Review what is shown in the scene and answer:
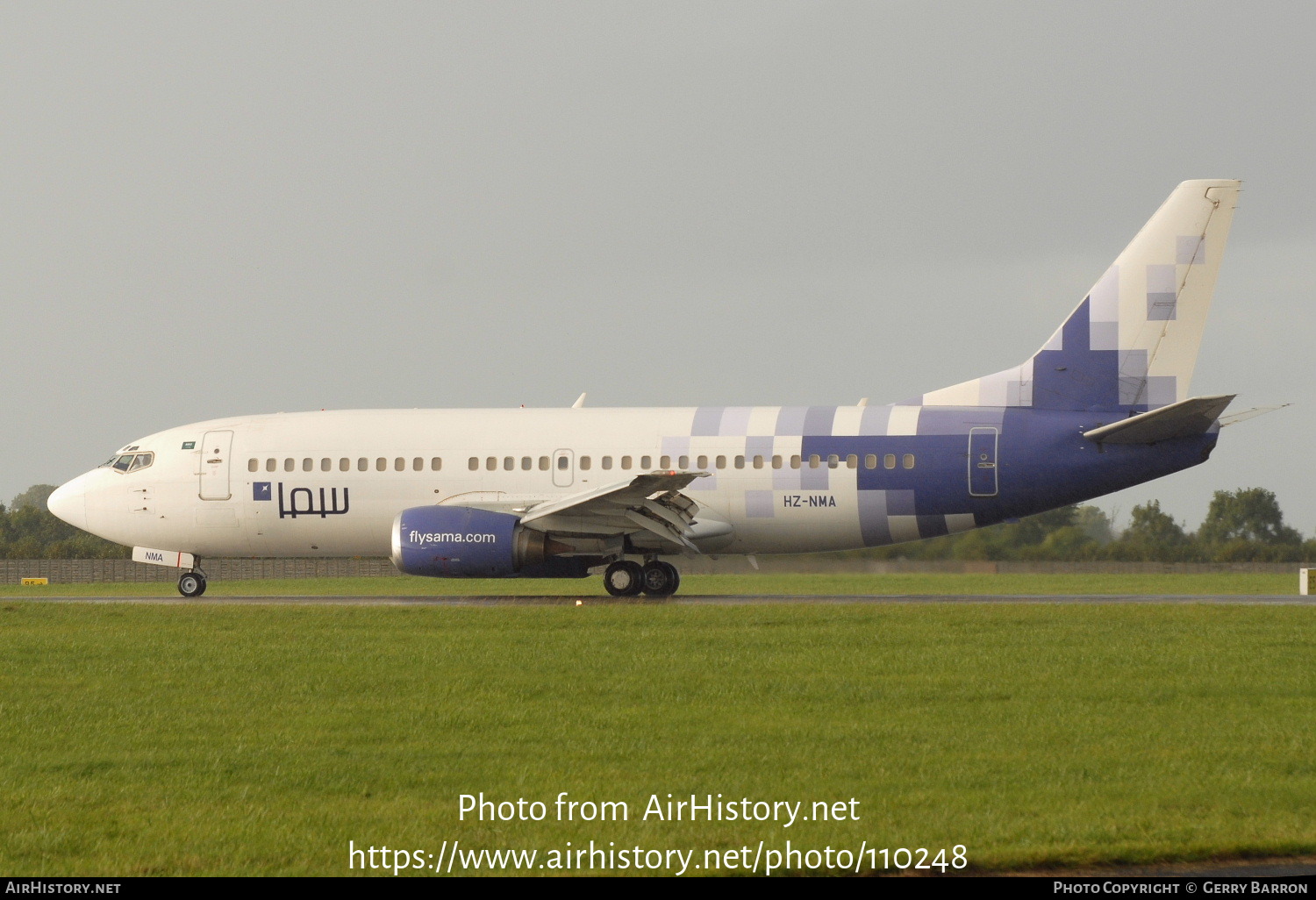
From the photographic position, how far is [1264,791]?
28.3 ft

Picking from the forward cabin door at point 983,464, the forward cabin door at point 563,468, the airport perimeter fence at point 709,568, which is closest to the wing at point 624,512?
the forward cabin door at point 563,468

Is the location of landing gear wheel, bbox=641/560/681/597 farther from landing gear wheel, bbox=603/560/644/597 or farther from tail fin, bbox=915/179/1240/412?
tail fin, bbox=915/179/1240/412

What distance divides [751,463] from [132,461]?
43.9 ft

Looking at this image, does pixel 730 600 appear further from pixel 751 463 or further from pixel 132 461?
pixel 132 461

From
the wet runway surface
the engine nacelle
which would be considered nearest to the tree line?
the wet runway surface

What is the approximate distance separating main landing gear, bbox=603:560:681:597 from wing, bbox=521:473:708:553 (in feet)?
2.14

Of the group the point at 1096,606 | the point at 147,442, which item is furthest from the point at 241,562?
the point at 1096,606

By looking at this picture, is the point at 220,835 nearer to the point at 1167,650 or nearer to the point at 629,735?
the point at 629,735

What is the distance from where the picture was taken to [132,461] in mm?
30312

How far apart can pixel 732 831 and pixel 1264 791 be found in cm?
340

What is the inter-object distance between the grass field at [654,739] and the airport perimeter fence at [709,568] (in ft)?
48.2

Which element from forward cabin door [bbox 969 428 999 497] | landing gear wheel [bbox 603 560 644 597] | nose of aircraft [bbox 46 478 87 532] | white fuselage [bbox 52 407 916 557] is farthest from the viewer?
nose of aircraft [bbox 46 478 87 532]

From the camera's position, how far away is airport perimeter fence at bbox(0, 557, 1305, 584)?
37250 millimetres

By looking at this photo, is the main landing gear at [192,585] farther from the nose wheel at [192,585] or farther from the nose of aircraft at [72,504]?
the nose of aircraft at [72,504]
